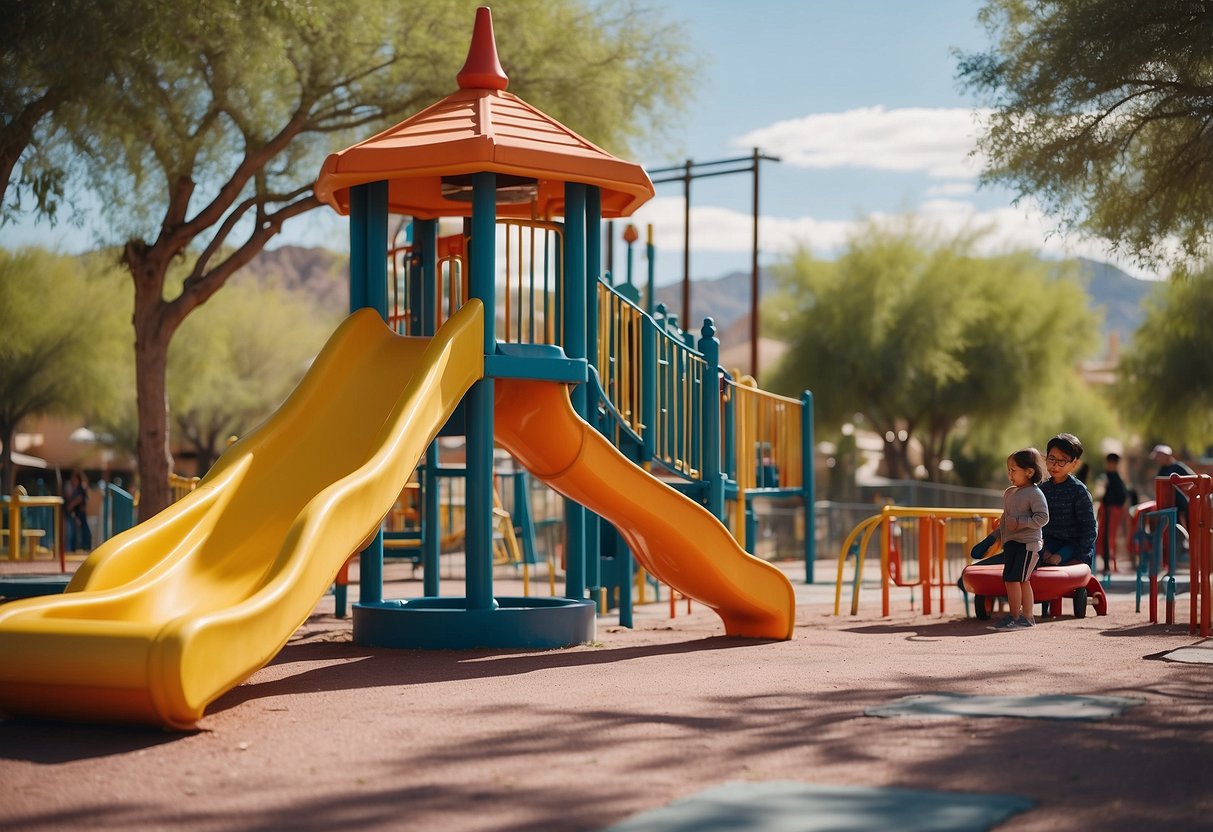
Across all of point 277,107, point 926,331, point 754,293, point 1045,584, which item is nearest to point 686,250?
point 754,293

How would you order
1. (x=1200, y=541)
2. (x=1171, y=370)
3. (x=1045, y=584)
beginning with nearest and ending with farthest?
(x=1200, y=541) < (x=1045, y=584) < (x=1171, y=370)

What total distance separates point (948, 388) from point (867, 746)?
38.6 meters

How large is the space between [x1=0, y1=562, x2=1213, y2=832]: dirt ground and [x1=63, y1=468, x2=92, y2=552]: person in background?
18088 millimetres

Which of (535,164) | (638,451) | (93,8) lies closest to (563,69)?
(93,8)

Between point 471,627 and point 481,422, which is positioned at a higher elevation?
point 481,422

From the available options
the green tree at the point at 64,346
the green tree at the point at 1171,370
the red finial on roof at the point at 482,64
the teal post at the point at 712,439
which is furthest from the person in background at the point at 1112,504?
the green tree at the point at 64,346

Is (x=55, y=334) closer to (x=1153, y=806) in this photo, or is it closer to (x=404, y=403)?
(x=404, y=403)

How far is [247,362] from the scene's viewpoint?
54906 millimetres

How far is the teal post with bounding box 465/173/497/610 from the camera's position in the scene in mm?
10242

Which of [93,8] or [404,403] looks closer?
[404,403]

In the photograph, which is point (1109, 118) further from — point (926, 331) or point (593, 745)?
point (926, 331)

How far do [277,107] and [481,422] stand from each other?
10.7m

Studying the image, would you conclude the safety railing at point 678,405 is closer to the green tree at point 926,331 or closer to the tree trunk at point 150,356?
the tree trunk at point 150,356

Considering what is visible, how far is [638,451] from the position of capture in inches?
531
